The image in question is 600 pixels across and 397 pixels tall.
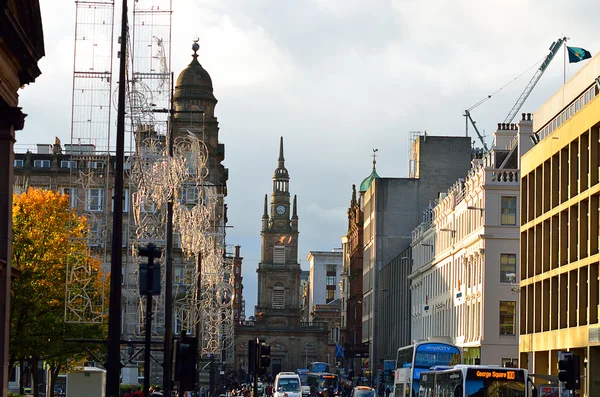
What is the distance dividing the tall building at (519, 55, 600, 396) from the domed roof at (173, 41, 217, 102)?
4695cm

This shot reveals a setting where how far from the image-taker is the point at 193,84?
115 metres

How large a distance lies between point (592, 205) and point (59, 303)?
24.2 meters

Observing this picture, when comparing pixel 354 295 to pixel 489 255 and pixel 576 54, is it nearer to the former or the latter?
pixel 489 255

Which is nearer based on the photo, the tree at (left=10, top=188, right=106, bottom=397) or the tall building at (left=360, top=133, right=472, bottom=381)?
the tree at (left=10, top=188, right=106, bottom=397)

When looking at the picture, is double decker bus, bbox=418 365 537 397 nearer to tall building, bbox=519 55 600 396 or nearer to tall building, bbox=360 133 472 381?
tall building, bbox=519 55 600 396

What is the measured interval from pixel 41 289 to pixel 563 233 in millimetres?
24241

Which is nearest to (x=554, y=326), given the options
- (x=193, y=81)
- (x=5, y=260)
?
(x=5, y=260)

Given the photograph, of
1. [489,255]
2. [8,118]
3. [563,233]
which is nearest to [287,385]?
[489,255]

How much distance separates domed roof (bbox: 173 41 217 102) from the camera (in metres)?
114

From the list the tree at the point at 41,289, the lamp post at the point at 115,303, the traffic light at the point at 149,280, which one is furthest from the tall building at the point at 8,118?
the tree at the point at 41,289

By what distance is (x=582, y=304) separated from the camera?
57.7m

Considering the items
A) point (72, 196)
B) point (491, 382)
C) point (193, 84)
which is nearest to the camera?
point (491, 382)

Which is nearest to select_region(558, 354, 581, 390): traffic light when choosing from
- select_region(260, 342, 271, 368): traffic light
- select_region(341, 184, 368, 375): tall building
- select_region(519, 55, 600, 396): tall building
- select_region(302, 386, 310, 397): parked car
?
select_region(260, 342, 271, 368): traffic light

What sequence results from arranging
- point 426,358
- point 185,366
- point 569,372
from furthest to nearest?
1. point 426,358
2. point 569,372
3. point 185,366
